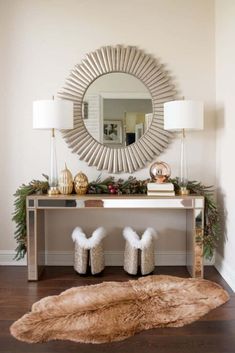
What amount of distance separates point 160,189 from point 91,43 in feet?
5.17

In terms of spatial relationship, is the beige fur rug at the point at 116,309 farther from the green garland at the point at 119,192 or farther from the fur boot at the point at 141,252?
the green garland at the point at 119,192

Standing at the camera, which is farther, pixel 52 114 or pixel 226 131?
pixel 226 131

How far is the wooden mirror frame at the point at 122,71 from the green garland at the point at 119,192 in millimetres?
222

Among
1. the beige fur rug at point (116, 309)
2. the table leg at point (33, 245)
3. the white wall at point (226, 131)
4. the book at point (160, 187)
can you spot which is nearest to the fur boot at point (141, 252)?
the beige fur rug at point (116, 309)

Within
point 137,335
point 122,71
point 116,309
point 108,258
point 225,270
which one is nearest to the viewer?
point 137,335

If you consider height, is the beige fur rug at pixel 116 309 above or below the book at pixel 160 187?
below

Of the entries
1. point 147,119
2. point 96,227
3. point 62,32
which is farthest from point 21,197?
point 62,32

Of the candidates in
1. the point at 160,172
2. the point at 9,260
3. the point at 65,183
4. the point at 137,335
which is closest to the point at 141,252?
the point at 160,172

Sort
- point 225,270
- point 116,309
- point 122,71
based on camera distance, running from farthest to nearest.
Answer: point 122,71
point 225,270
point 116,309

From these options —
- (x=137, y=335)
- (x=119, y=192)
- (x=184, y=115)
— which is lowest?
(x=137, y=335)

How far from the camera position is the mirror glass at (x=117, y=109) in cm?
333

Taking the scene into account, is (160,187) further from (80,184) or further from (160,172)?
(80,184)

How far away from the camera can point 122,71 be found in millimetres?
3303

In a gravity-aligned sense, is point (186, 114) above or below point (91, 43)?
below
